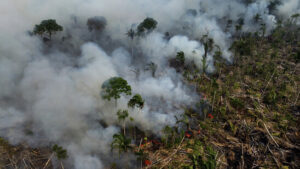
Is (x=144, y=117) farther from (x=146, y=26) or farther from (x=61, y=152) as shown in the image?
(x=146, y=26)

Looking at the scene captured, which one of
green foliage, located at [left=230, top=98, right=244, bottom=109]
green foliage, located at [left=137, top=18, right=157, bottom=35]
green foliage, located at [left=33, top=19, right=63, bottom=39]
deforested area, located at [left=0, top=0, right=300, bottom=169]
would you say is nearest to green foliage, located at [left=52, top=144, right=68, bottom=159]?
deforested area, located at [left=0, top=0, right=300, bottom=169]

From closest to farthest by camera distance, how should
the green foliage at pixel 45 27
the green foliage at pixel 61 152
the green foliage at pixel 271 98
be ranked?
the green foliage at pixel 61 152 → the green foliage at pixel 271 98 → the green foliage at pixel 45 27

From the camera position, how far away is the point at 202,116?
25281 millimetres

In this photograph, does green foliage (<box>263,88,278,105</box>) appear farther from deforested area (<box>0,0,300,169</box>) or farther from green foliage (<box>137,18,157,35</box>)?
green foliage (<box>137,18,157,35</box>)

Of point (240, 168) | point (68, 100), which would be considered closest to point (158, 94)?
point (68, 100)

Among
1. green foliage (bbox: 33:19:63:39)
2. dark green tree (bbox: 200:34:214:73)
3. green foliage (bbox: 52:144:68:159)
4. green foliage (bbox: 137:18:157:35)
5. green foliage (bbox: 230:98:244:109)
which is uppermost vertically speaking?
green foliage (bbox: 137:18:157:35)

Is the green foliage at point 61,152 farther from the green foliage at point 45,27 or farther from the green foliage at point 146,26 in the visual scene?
the green foliage at point 146,26

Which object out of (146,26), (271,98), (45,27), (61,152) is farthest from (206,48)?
(45,27)

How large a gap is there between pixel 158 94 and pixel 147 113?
5.54 metres

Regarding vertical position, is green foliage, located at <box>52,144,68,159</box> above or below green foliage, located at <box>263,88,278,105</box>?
below

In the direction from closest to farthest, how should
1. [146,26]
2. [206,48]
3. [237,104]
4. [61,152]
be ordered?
[61,152], [237,104], [206,48], [146,26]

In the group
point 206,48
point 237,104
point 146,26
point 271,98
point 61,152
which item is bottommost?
point 61,152

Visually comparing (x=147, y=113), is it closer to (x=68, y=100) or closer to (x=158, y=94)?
(x=158, y=94)

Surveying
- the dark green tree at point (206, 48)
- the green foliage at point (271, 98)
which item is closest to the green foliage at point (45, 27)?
the dark green tree at point (206, 48)
